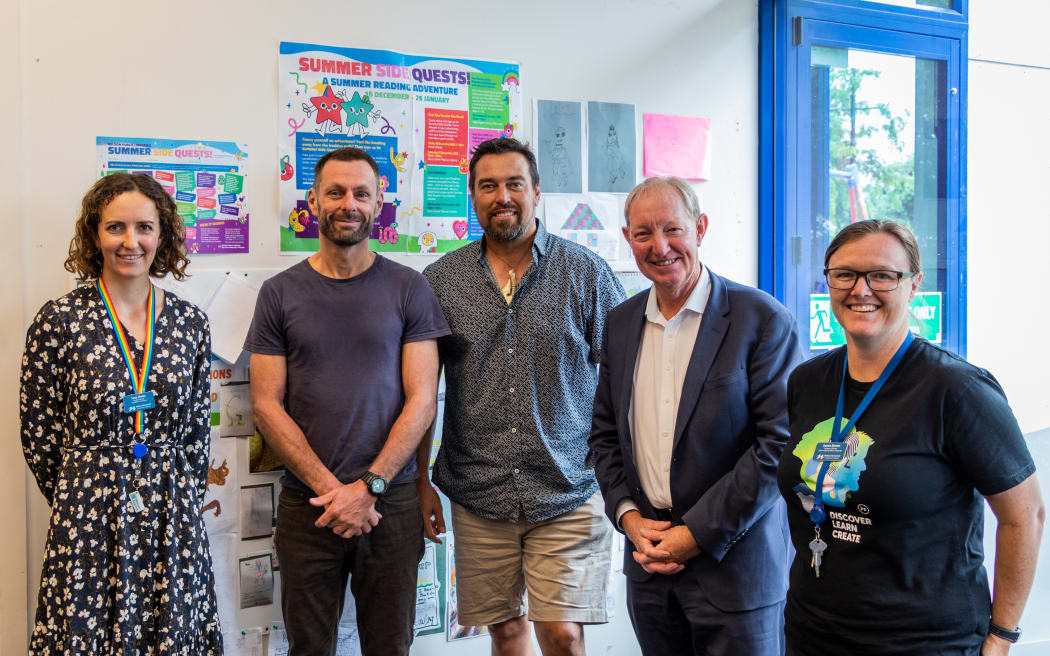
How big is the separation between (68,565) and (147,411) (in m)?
0.42

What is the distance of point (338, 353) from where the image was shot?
2111 mm

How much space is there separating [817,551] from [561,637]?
99 cm

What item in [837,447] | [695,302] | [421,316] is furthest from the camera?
[421,316]

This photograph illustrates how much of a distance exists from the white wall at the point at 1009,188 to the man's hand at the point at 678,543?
221cm

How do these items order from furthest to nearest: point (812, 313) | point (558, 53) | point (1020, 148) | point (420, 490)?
point (1020, 148) → point (812, 313) → point (558, 53) → point (420, 490)

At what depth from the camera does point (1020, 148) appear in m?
3.25

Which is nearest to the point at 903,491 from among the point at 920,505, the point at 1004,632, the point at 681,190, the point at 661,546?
the point at 920,505

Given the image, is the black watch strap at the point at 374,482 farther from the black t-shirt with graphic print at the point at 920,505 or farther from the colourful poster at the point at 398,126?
the black t-shirt with graphic print at the point at 920,505

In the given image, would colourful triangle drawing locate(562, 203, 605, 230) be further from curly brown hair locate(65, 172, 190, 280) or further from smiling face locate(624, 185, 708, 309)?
curly brown hair locate(65, 172, 190, 280)

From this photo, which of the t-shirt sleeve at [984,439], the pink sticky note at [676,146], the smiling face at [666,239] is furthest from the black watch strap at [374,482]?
the pink sticky note at [676,146]

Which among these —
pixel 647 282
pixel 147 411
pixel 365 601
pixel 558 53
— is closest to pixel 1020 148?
pixel 647 282

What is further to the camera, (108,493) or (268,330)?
(268,330)

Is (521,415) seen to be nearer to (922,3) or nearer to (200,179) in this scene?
(200,179)

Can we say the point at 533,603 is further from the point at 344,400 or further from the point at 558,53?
the point at 558,53
